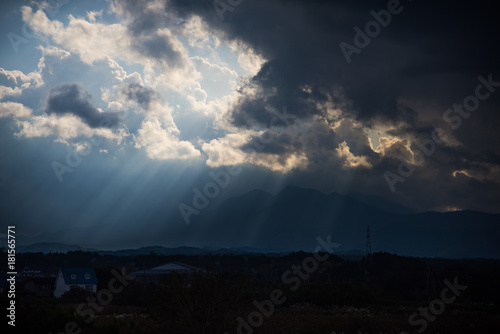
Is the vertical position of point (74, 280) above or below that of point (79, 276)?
below

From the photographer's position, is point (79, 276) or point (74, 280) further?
point (79, 276)

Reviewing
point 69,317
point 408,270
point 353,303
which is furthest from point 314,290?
point 408,270

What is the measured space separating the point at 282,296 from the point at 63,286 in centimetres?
4280

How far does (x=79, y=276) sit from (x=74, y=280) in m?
1.55

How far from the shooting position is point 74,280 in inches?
2830

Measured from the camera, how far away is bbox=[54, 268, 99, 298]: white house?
2798 inches

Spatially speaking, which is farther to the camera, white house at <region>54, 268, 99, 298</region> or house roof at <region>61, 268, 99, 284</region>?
house roof at <region>61, 268, 99, 284</region>

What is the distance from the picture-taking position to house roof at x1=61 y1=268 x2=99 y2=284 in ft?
236

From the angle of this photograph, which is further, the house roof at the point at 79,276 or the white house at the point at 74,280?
the house roof at the point at 79,276

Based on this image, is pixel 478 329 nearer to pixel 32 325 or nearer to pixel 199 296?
pixel 199 296

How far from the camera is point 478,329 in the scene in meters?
25.4

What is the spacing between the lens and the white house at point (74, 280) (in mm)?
71062

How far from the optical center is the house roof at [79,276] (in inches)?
2827

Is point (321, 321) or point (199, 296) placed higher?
point (199, 296)
